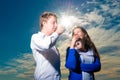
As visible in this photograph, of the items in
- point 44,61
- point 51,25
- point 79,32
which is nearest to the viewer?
point 44,61

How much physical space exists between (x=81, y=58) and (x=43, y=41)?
576 mm

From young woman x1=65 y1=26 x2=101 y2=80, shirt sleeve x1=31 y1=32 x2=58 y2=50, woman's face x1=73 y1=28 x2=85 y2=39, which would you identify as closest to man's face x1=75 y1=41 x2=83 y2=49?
young woman x1=65 y1=26 x2=101 y2=80

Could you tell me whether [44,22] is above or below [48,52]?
above

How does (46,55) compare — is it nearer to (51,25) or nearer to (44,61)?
(44,61)

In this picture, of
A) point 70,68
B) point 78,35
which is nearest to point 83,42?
point 78,35

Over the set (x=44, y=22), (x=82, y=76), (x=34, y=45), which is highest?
(x=44, y=22)

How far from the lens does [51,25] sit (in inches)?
104

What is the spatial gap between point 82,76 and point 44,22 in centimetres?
75

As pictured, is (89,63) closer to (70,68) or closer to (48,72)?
(70,68)

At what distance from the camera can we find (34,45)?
2.54 metres

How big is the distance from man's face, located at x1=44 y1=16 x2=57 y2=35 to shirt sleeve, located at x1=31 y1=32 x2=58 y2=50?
0.17 m

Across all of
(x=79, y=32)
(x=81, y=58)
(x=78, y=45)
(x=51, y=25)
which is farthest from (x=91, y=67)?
(x=51, y=25)

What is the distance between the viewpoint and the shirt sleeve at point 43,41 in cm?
233

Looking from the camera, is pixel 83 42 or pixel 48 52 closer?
pixel 48 52
